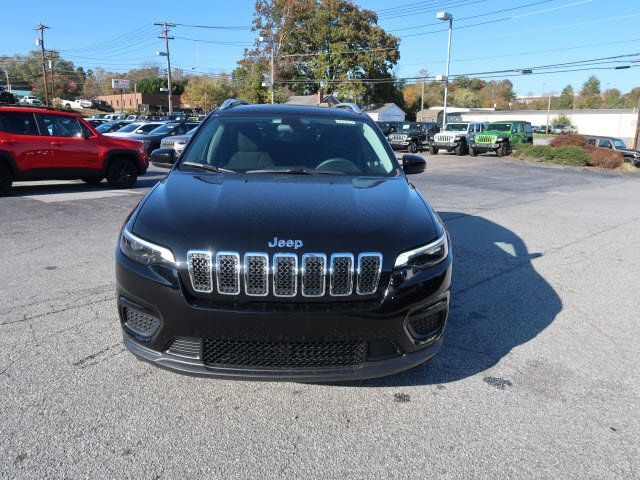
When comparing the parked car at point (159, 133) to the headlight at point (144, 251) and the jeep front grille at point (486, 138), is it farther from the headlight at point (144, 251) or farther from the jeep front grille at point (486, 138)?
the headlight at point (144, 251)

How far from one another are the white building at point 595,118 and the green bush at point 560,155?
154ft

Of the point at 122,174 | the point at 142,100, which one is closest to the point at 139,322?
the point at 122,174

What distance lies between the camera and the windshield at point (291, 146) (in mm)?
3939

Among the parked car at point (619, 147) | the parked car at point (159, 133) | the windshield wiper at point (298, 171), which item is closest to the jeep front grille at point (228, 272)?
the windshield wiper at point (298, 171)

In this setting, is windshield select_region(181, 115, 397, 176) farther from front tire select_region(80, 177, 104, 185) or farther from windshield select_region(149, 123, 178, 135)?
windshield select_region(149, 123, 178, 135)

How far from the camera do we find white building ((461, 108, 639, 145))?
73188 millimetres

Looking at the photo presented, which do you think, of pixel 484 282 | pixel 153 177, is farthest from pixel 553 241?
pixel 153 177

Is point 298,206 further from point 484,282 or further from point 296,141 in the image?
point 484,282

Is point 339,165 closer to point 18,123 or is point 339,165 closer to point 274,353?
point 274,353

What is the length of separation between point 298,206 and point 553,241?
5927 millimetres

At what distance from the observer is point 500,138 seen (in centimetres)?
2853

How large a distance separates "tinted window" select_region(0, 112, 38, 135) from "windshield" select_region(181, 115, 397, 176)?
312 inches

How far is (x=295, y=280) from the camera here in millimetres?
2525

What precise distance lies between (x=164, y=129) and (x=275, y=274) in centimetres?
2122
